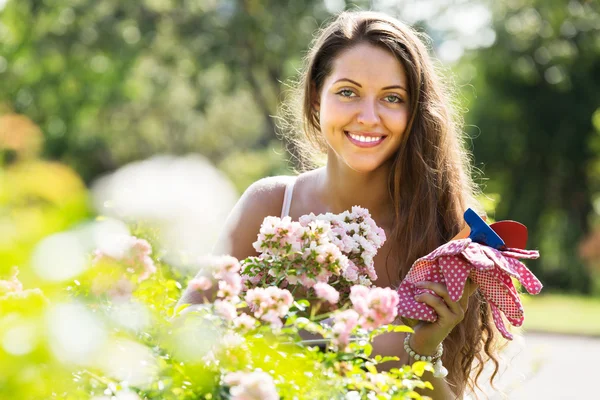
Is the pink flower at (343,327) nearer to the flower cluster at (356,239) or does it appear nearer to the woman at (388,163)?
the flower cluster at (356,239)

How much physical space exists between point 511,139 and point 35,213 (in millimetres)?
21169

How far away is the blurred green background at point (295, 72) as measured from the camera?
1753 centimetres

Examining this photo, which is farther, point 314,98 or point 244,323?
point 314,98

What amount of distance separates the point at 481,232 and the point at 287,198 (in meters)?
0.93

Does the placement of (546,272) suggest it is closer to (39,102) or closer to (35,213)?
(39,102)

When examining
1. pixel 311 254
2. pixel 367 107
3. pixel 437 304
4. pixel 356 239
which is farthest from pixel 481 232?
pixel 367 107

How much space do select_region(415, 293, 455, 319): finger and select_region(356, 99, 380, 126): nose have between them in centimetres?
67

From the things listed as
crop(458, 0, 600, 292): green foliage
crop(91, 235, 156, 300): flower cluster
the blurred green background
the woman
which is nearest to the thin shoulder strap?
the woman

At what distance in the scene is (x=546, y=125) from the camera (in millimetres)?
21000

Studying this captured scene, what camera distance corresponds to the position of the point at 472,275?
198 centimetres

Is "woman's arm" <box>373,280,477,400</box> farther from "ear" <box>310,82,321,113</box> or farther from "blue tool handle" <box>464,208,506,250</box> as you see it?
"ear" <box>310,82,321,113</box>

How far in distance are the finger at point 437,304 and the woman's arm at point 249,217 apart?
2.77 feet

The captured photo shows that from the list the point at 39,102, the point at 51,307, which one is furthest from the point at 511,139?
the point at 51,307

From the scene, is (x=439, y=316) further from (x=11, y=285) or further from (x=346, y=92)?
(x=11, y=285)
